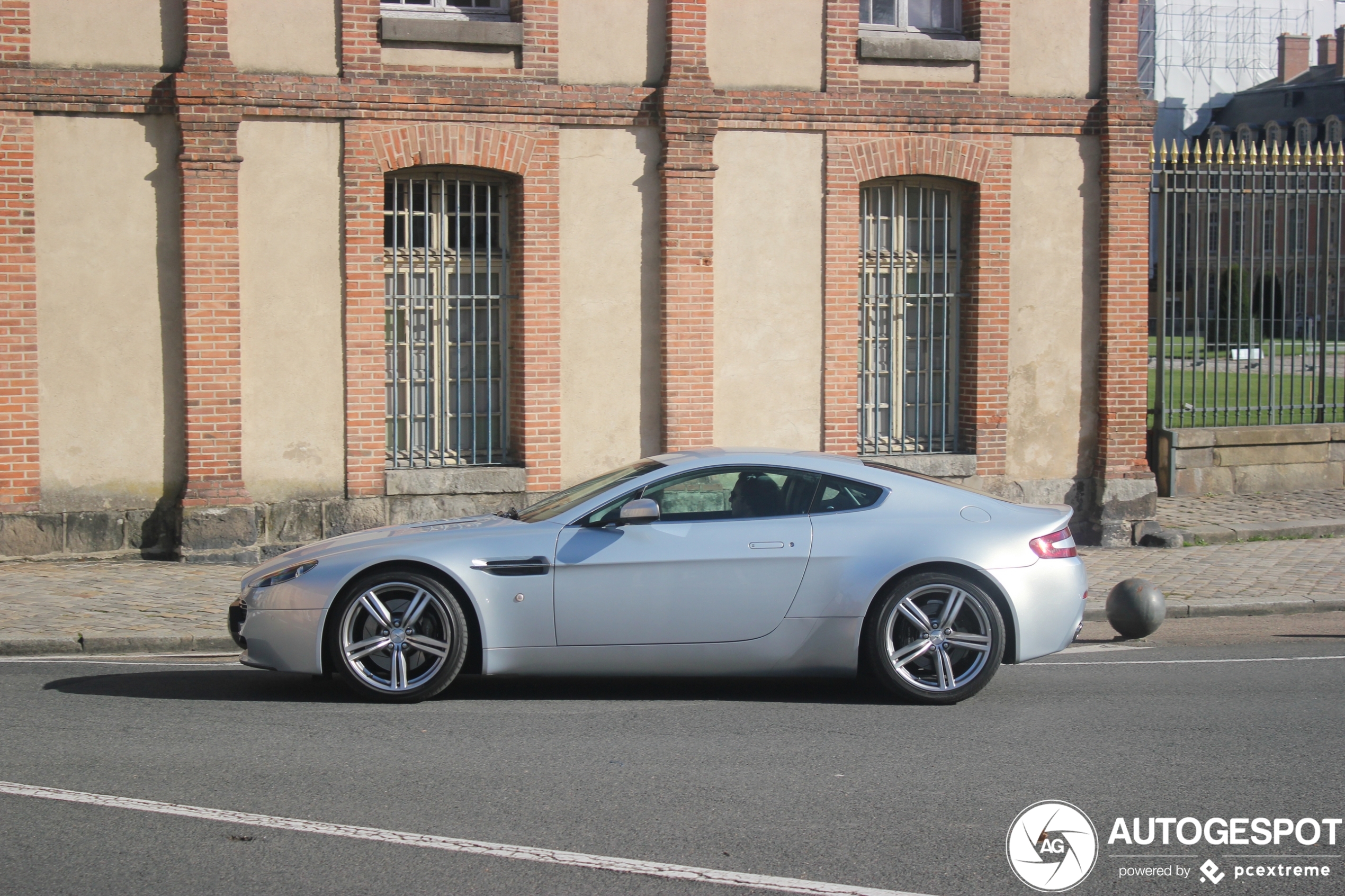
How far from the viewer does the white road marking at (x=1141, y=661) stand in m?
8.34

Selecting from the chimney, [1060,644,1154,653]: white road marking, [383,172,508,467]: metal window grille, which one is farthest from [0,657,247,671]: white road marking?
the chimney

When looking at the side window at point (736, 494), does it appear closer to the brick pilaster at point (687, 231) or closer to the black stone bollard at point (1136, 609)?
the black stone bollard at point (1136, 609)

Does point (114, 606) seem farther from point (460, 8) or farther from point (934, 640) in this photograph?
point (460, 8)

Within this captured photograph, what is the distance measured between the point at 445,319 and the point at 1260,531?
8405 mm

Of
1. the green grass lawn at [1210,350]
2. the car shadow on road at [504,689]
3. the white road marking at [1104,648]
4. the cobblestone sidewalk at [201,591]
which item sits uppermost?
the green grass lawn at [1210,350]

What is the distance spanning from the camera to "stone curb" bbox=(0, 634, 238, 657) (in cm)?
872

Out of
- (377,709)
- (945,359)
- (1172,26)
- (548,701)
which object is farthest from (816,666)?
(1172,26)

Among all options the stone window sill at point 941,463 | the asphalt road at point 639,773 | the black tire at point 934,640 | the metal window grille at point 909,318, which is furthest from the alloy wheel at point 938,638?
the metal window grille at point 909,318

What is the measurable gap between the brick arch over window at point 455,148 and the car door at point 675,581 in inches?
250

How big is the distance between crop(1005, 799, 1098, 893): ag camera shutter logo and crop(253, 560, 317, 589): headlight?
3833 mm

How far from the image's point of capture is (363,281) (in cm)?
1234

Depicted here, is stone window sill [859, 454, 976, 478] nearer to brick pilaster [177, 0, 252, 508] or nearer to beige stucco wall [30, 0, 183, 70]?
brick pilaster [177, 0, 252, 508]

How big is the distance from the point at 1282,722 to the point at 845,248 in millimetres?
7623

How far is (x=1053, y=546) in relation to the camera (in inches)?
287
